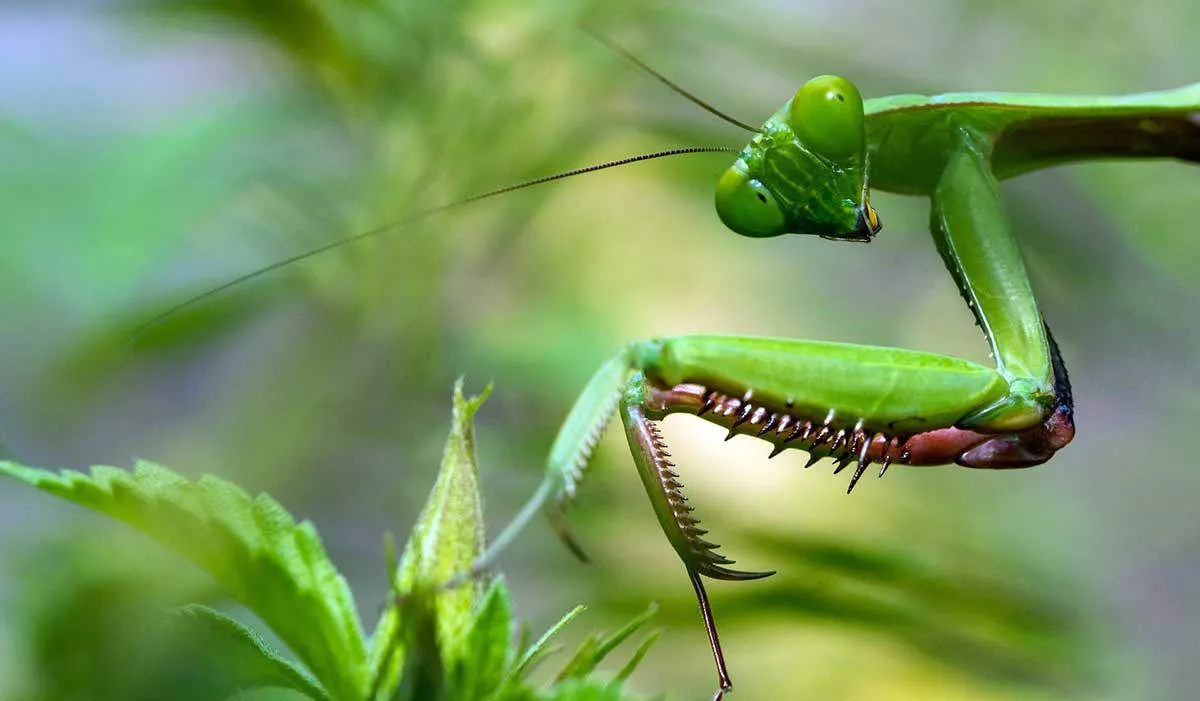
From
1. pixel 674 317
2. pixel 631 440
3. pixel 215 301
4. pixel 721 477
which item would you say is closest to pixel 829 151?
pixel 631 440

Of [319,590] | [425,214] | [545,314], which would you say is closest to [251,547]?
[319,590]

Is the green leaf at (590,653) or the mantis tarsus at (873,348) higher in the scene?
the mantis tarsus at (873,348)

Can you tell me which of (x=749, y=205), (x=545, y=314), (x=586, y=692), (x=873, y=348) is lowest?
(x=586, y=692)

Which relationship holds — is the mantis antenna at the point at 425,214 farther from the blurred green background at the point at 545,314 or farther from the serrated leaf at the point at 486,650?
the serrated leaf at the point at 486,650

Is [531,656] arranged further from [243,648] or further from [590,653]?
[243,648]

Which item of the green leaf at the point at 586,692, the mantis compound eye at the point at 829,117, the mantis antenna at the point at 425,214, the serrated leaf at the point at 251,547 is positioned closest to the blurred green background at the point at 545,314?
the mantis antenna at the point at 425,214

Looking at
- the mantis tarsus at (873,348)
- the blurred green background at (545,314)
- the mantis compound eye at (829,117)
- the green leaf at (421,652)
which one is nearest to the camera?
the green leaf at (421,652)

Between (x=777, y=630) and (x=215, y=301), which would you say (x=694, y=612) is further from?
(x=215, y=301)
